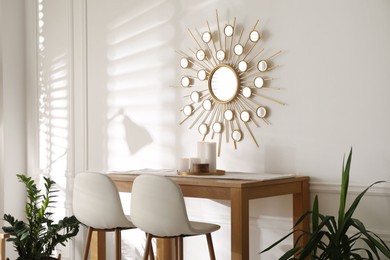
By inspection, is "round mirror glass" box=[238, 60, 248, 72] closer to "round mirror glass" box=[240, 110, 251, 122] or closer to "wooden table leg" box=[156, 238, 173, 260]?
"round mirror glass" box=[240, 110, 251, 122]

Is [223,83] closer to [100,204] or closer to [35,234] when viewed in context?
[100,204]

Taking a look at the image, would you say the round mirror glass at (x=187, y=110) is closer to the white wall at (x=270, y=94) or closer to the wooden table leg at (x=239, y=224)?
the white wall at (x=270, y=94)

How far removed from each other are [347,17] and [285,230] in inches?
52.1

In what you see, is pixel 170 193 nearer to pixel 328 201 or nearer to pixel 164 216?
pixel 164 216

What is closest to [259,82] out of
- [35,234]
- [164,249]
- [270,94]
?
[270,94]

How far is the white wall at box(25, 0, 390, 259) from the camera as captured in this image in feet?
12.0

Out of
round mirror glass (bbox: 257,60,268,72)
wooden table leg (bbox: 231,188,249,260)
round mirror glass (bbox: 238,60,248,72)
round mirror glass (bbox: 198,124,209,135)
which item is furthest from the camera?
round mirror glass (bbox: 198,124,209,135)

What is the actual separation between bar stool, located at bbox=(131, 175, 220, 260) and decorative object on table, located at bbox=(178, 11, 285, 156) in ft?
2.88

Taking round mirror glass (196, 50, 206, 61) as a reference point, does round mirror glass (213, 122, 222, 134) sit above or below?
below

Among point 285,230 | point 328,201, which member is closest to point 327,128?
point 328,201

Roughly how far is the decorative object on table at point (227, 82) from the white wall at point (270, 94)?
0.25 feet

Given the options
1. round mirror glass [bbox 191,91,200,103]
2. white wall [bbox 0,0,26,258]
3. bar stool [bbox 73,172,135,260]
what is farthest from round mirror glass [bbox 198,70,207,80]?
white wall [bbox 0,0,26,258]

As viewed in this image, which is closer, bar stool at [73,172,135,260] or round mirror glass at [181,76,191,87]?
bar stool at [73,172,135,260]

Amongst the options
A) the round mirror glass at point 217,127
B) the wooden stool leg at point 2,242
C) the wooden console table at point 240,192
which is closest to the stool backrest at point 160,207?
the wooden console table at point 240,192
